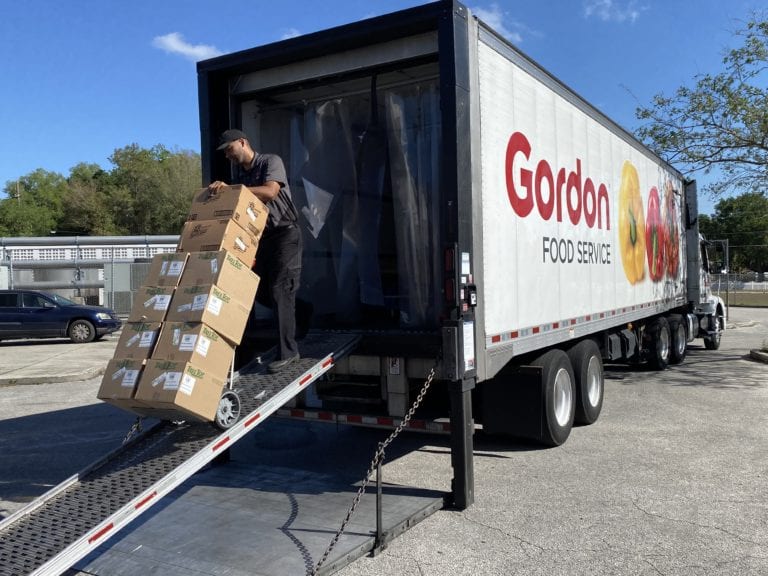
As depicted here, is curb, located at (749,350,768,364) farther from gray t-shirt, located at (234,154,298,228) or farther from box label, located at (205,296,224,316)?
box label, located at (205,296,224,316)

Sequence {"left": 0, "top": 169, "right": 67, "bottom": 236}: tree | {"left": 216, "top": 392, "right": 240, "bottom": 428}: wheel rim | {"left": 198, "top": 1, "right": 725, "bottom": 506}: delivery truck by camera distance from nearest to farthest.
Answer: {"left": 216, "top": 392, "right": 240, "bottom": 428}: wheel rim → {"left": 198, "top": 1, "right": 725, "bottom": 506}: delivery truck → {"left": 0, "top": 169, "right": 67, "bottom": 236}: tree

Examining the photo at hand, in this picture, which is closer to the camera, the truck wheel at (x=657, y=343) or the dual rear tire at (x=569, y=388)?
the dual rear tire at (x=569, y=388)

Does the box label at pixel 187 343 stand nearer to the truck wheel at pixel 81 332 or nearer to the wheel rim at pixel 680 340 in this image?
the wheel rim at pixel 680 340

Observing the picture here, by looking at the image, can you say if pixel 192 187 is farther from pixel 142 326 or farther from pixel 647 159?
pixel 142 326

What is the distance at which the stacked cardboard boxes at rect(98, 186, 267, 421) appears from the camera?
4.15 m

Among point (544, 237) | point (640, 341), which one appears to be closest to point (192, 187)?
point (640, 341)

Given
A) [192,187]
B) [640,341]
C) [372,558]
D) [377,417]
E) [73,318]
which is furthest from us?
[192,187]

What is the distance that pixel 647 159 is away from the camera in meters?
10.6

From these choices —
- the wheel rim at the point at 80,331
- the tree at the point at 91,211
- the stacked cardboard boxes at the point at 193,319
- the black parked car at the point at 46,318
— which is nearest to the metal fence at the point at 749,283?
the tree at the point at 91,211

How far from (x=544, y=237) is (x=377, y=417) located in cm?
233

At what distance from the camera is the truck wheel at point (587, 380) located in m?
7.43

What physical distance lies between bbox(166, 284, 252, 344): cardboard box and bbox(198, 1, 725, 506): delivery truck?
1427mm

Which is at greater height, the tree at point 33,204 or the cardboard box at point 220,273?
the tree at point 33,204

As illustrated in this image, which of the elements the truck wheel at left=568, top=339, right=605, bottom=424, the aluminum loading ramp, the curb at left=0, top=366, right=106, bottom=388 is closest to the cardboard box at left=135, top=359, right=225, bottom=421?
the aluminum loading ramp
